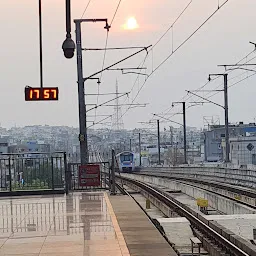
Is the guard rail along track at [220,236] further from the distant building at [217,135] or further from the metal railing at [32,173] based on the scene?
the distant building at [217,135]

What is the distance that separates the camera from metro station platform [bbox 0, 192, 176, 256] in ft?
32.2

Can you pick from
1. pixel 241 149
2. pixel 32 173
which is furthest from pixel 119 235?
pixel 241 149

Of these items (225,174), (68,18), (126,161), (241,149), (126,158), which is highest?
(68,18)

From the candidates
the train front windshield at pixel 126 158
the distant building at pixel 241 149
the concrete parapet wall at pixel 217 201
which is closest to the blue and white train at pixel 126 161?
the train front windshield at pixel 126 158

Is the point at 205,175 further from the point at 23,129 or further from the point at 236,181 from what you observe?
the point at 23,129

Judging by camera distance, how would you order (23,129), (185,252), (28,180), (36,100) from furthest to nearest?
(23,129) < (28,180) < (36,100) < (185,252)

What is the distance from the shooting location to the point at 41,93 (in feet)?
58.2

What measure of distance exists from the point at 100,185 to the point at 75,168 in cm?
109

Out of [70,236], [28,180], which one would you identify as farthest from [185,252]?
[28,180]

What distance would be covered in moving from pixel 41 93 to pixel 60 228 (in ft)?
21.3

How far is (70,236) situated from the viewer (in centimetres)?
1117

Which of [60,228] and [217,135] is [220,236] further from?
[217,135]

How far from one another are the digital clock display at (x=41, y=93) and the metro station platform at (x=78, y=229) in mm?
3085

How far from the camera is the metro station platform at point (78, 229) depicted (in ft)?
32.2
